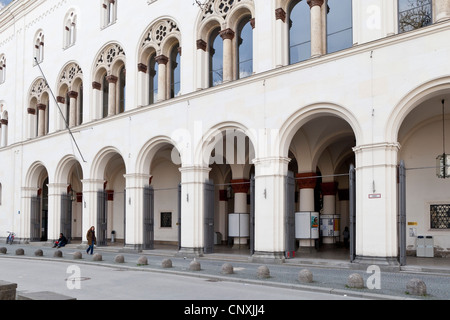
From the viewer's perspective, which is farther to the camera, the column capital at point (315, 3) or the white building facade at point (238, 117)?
the column capital at point (315, 3)

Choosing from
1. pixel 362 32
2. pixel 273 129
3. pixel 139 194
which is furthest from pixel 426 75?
pixel 139 194

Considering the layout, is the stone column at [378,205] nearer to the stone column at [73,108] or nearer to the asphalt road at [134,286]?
the asphalt road at [134,286]

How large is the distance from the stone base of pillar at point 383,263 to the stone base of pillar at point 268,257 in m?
3.25

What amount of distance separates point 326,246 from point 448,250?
6600mm

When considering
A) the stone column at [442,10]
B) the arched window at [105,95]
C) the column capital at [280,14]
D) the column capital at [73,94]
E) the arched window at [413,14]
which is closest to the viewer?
the stone column at [442,10]

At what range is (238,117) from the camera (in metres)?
19.3

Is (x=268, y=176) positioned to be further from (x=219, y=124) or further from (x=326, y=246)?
(x=326, y=246)

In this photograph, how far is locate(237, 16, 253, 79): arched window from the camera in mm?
20125

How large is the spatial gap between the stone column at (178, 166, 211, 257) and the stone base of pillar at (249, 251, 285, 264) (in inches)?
131

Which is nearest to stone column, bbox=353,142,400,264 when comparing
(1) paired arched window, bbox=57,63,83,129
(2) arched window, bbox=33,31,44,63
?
(1) paired arched window, bbox=57,63,83,129

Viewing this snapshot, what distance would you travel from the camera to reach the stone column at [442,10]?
14.5 m

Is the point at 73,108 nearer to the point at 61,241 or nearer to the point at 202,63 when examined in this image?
the point at 61,241

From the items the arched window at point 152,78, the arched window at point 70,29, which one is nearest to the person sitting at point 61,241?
the arched window at point 152,78

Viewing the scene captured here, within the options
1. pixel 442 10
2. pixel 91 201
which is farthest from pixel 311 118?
pixel 91 201
